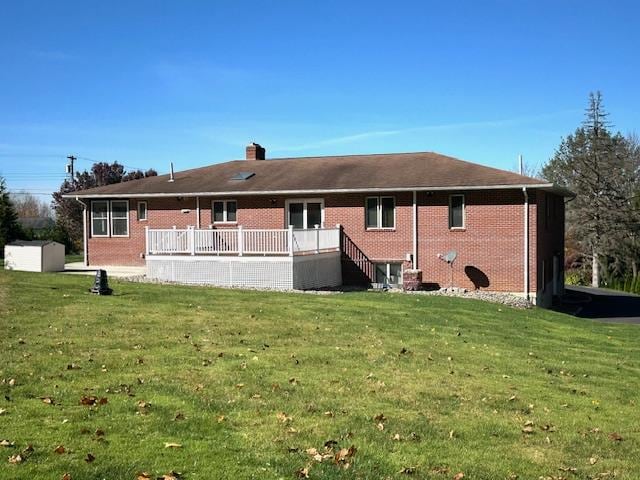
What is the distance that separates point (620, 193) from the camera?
160ft

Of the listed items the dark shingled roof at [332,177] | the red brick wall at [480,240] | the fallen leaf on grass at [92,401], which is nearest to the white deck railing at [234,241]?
the dark shingled roof at [332,177]

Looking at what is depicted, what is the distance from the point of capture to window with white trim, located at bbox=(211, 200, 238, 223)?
25859mm

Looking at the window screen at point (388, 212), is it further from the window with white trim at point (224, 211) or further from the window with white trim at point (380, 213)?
the window with white trim at point (224, 211)

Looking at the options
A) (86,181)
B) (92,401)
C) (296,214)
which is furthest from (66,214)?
(92,401)

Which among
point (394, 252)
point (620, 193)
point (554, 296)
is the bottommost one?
point (554, 296)

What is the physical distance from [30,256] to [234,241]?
8147 millimetres

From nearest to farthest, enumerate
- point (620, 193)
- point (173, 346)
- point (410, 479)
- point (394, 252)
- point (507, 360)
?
point (410, 479) → point (173, 346) → point (507, 360) → point (394, 252) → point (620, 193)

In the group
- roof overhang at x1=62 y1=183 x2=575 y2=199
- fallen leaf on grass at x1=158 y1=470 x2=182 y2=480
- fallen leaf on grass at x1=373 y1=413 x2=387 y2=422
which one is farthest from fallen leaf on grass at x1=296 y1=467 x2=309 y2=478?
roof overhang at x1=62 y1=183 x2=575 y2=199

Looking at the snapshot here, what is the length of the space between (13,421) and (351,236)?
18.7m

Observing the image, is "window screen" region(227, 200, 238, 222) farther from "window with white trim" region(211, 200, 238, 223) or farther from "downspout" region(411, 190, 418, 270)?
"downspout" region(411, 190, 418, 270)

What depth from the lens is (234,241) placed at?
21.4m

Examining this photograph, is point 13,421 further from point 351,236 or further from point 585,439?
point 351,236

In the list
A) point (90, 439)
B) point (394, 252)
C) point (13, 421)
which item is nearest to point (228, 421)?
point (90, 439)

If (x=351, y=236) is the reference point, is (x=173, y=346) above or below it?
below
